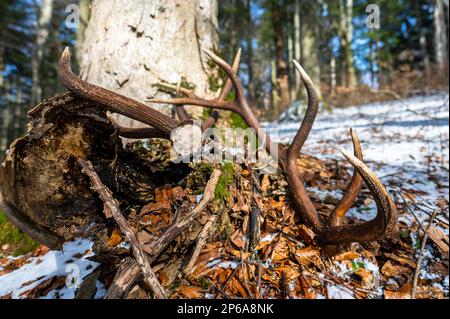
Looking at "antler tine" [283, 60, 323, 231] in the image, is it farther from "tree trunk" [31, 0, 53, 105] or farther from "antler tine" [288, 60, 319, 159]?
"tree trunk" [31, 0, 53, 105]

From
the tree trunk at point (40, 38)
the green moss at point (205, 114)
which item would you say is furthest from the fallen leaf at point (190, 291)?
the tree trunk at point (40, 38)

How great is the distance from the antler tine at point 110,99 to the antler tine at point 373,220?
37.2 inches

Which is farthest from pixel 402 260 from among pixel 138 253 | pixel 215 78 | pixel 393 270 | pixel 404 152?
pixel 404 152

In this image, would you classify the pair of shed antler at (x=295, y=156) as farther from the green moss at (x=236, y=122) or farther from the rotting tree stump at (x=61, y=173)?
the green moss at (x=236, y=122)

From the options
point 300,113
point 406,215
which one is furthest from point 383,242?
point 300,113

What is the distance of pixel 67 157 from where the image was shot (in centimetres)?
134

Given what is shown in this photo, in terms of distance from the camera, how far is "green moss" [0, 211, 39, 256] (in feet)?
5.23

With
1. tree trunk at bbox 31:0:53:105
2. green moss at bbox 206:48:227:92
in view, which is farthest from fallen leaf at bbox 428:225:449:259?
tree trunk at bbox 31:0:53:105

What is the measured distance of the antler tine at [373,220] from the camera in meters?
1.05

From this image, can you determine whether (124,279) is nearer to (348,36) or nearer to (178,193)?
(178,193)

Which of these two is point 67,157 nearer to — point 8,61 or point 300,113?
point 300,113

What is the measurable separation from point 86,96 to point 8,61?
2011 centimetres

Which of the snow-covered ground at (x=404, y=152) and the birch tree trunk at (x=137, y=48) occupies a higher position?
the birch tree trunk at (x=137, y=48)

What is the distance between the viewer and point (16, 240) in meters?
1.65
